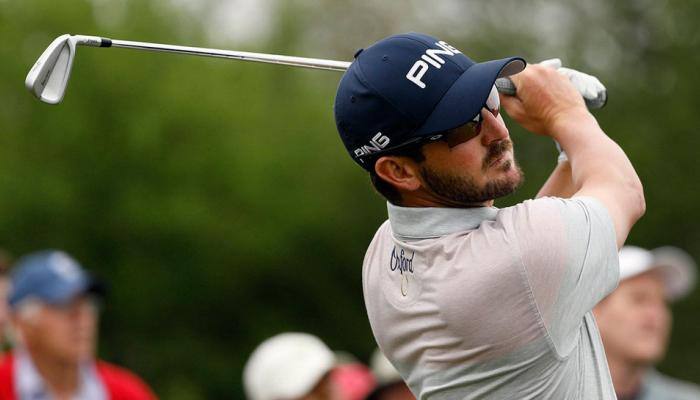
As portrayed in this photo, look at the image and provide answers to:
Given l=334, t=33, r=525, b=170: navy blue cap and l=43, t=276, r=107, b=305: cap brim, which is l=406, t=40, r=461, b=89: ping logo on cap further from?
l=43, t=276, r=107, b=305: cap brim

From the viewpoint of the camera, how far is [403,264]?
2.99 metres

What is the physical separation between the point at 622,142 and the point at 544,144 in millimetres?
1311

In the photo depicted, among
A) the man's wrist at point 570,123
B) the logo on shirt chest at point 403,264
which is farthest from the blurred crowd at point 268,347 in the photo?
the man's wrist at point 570,123

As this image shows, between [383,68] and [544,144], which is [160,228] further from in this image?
[383,68]

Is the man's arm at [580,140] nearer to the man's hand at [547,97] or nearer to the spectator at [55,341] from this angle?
the man's hand at [547,97]

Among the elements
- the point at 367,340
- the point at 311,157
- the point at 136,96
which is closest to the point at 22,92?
the point at 136,96

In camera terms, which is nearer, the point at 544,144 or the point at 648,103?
the point at 544,144

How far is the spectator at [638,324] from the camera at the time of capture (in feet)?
17.7

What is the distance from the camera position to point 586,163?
294 centimetres

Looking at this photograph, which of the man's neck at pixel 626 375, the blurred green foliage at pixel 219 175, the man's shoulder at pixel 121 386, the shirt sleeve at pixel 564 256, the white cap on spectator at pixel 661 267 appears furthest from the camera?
the blurred green foliage at pixel 219 175

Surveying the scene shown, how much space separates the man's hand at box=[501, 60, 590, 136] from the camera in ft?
10.0

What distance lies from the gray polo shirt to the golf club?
40cm

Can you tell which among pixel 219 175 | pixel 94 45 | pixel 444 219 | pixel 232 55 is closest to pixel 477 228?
pixel 444 219

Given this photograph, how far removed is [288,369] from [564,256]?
120 inches
